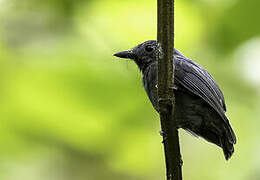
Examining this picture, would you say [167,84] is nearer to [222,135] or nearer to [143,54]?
[222,135]

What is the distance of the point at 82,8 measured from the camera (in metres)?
3.99

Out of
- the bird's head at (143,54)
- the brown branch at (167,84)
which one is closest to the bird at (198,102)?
the bird's head at (143,54)

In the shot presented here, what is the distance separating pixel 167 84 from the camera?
2.74m

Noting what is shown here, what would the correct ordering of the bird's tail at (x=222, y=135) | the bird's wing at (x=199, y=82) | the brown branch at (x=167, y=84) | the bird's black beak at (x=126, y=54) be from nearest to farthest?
the brown branch at (x=167, y=84) → the bird's wing at (x=199, y=82) → the bird's tail at (x=222, y=135) → the bird's black beak at (x=126, y=54)

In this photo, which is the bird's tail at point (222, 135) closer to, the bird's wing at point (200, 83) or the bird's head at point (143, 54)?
the bird's wing at point (200, 83)

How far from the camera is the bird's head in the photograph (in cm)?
450

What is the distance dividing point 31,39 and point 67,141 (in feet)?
3.66

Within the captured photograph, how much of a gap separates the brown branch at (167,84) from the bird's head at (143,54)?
66.0 inches

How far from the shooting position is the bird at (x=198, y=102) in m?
3.99

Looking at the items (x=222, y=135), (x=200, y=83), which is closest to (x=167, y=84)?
(x=200, y=83)

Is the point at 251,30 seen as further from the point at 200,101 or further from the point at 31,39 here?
the point at 31,39

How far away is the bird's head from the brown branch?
168cm

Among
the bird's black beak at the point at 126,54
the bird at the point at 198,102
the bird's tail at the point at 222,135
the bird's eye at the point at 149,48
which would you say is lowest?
the bird's tail at the point at 222,135

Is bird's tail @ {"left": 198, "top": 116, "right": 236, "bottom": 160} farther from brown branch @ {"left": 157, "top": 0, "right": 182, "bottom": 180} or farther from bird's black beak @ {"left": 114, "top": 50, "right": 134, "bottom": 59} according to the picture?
brown branch @ {"left": 157, "top": 0, "right": 182, "bottom": 180}
